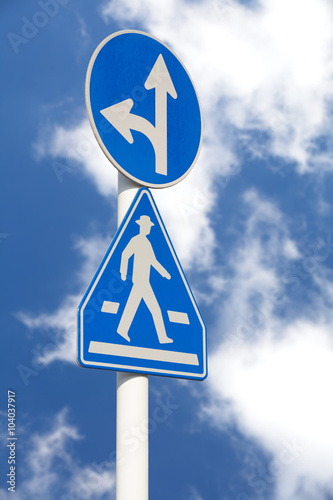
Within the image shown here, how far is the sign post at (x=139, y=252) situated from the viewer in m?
2.05

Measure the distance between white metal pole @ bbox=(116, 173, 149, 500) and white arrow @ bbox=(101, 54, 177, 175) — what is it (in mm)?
769

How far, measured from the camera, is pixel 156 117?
8.11 ft

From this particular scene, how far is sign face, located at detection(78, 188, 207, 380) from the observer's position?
81.0 inches

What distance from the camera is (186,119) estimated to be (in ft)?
8.58

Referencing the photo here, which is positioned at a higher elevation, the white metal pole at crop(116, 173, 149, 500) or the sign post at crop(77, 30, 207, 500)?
the sign post at crop(77, 30, 207, 500)

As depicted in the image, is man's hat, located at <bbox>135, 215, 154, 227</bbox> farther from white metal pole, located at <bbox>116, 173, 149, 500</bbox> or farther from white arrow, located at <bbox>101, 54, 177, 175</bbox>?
white metal pole, located at <bbox>116, 173, 149, 500</bbox>

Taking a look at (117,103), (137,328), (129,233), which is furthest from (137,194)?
(137,328)

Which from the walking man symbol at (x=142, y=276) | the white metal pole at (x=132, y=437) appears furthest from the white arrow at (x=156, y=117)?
the white metal pole at (x=132, y=437)

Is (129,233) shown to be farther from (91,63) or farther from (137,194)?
(91,63)

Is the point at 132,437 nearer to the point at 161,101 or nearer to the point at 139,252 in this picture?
the point at 139,252

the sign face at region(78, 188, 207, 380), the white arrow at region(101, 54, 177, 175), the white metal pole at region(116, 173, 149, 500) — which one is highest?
the white arrow at region(101, 54, 177, 175)

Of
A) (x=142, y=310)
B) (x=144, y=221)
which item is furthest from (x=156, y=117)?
(x=142, y=310)

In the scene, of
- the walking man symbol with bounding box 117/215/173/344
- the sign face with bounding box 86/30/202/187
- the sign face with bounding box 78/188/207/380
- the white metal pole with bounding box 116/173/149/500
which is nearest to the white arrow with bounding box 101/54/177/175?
the sign face with bounding box 86/30/202/187

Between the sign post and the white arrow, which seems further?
the white arrow
